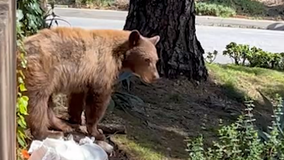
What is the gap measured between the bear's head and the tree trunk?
249 cm

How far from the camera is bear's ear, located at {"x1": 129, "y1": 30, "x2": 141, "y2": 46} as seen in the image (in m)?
4.70

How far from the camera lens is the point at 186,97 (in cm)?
721

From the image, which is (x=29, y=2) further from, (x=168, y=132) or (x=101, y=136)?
(x=168, y=132)

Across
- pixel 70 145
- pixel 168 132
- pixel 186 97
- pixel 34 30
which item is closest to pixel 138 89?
pixel 186 97

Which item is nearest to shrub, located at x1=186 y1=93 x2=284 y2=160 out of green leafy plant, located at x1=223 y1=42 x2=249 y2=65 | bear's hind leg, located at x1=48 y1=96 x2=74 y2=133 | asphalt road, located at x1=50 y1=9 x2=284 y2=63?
bear's hind leg, located at x1=48 y1=96 x2=74 y2=133

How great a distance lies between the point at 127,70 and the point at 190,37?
2740mm

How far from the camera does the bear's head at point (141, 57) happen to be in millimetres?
4758

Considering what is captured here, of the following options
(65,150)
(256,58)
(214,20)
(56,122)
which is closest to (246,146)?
(65,150)

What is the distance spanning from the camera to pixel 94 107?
4.68m

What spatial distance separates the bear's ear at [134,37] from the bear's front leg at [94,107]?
43 centimetres

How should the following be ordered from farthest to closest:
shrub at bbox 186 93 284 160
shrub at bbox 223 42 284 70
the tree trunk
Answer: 1. shrub at bbox 223 42 284 70
2. the tree trunk
3. shrub at bbox 186 93 284 160

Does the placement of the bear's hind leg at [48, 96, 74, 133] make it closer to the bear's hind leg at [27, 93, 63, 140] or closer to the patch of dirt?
the bear's hind leg at [27, 93, 63, 140]

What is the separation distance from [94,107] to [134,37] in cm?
61

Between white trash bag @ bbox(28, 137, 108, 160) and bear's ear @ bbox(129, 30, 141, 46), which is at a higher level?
bear's ear @ bbox(129, 30, 141, 46)
